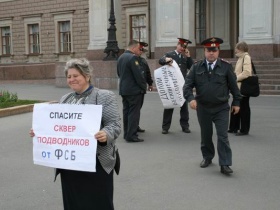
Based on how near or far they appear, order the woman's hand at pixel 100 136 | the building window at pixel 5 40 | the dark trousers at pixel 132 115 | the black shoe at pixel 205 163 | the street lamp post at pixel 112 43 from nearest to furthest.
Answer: the woman's hand at pixel 100 136
the black shoe at pixel 205 163
the dark trousers at pixel 132 115
the street lamp post at pixel 112 43
the building window at pixel 5 40

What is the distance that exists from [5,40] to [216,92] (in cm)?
3695

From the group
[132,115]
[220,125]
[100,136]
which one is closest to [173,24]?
[132,115]

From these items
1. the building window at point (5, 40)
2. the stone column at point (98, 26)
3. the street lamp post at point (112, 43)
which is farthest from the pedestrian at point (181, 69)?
the building window at point (5, 40)

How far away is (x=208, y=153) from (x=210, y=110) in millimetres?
765

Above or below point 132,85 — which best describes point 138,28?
above

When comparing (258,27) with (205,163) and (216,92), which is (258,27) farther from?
(216,92)

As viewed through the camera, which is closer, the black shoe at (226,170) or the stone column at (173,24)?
the black shoe at (226,170)

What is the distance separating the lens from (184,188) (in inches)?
238

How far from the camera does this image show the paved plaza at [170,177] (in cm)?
550

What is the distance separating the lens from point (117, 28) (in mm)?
25203

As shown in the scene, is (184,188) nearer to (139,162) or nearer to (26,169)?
(139,162)

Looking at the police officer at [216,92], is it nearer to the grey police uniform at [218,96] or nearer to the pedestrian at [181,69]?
the grey police uniform at [218,96]

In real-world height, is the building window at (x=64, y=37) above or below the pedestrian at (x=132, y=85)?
above

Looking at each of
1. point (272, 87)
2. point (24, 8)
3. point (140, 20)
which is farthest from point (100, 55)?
point (24, 8)
